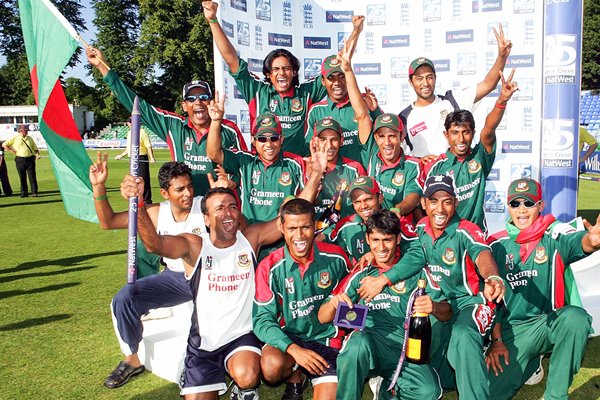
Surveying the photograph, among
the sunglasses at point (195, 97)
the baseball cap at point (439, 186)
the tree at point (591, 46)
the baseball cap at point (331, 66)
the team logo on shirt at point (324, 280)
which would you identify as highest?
the tree at point (591, 46)

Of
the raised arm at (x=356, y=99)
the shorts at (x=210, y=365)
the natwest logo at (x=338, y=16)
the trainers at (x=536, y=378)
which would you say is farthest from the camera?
the natwest logo at (x=338, y=16)

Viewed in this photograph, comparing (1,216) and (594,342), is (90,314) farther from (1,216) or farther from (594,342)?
(1,216)

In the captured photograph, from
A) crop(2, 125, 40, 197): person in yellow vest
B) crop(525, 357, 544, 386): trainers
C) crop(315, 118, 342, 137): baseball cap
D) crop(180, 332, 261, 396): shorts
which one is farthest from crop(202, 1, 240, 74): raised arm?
crop(2, 125, 40, 197): person in yellow vest

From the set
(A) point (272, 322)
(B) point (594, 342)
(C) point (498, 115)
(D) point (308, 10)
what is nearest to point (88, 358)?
(A) point (272, 322)

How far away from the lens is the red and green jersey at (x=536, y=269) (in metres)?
4.50

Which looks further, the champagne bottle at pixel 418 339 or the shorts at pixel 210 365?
the shorts at pixel 210 365

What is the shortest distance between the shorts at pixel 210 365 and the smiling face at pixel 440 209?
70.1 inches

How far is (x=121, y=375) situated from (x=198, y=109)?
2915 mm

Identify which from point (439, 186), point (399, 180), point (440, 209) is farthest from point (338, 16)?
point (440, 209)

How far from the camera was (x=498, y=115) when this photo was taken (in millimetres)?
5453

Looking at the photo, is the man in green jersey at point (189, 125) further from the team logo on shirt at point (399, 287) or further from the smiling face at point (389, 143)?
the team logo on shirt at point (399, 287)

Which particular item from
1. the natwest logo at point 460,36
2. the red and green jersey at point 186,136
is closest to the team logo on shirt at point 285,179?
the red and green jersey at point 186,136

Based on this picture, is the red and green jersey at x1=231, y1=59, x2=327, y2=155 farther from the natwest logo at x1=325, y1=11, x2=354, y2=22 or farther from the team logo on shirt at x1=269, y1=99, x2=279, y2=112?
the natwest logo at x1=325, y1=11, x2=354, y2=22

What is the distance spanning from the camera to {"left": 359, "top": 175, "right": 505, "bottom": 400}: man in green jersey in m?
3.75
